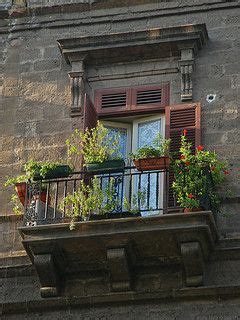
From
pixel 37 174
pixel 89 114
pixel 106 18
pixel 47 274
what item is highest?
pixel 106 18

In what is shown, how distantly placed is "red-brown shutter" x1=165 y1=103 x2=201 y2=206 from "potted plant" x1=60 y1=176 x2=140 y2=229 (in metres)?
1.34

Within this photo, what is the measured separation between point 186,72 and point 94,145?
74.3 inches

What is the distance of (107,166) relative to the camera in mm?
14695

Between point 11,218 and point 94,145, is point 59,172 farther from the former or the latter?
point 11,218

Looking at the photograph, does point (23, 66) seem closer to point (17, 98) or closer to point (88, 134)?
point (17, 98)

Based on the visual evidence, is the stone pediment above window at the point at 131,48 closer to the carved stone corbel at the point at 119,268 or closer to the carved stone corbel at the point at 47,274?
the carved stone corbel at the point at 47,274

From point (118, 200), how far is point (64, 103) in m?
2.35

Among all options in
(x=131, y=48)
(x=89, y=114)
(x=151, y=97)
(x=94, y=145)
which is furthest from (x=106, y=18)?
(x=94, y=145)

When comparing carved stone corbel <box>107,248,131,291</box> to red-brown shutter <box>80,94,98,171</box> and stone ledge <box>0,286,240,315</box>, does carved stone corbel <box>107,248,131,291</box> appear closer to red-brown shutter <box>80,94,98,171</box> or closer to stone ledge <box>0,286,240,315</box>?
stone ledge <box>0,286,240,315</box>

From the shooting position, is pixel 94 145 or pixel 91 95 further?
pixel 91 95

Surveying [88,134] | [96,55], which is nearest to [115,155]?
[88,134]

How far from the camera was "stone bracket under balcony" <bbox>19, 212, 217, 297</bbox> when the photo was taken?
13805 mm

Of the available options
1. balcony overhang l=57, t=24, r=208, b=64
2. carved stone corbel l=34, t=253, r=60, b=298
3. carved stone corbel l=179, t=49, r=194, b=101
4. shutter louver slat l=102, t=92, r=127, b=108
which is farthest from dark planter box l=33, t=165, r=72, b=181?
balcony overhang l=57, t=24, r=208, b=64

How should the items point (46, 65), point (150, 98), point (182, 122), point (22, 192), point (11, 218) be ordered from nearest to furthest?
point (22, 192), point (11, 218), point (182, 122), point (150, 98), point (46, 65)
